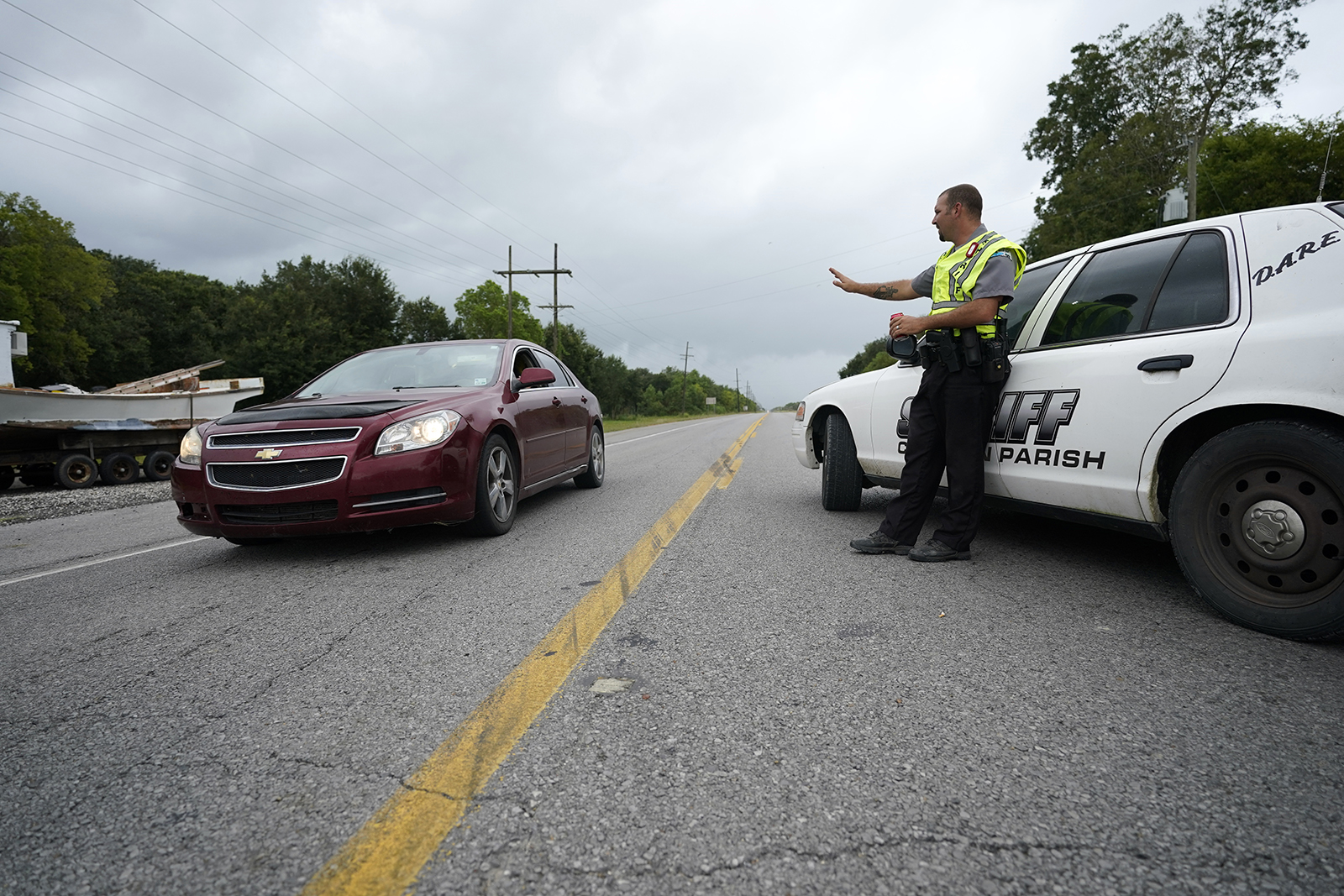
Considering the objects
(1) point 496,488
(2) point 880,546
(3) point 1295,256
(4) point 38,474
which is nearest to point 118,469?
(4) point 38,474

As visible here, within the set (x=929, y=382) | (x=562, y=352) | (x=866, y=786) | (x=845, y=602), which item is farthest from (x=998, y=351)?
(x=562, y=352)

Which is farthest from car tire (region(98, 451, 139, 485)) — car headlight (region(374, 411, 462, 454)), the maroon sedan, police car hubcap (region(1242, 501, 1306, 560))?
police car hubcap (region(1242, 501, 1306, 560))

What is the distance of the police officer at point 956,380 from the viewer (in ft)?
12.1

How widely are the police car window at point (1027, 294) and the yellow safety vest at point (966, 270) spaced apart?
0.28m

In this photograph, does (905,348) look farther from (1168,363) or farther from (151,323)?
(151,323)

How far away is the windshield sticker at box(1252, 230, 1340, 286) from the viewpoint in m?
2.62

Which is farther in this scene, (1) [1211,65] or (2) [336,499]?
(1) [1211,65]

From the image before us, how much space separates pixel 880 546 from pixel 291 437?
360 cm

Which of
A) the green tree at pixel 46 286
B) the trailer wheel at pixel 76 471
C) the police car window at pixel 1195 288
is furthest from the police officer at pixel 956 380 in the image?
the green tree at pixel 46 286

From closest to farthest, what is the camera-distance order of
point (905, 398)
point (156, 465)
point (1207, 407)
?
point (1207, 407)
point (905, 398)
point (156, 465)

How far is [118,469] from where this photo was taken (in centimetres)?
1161

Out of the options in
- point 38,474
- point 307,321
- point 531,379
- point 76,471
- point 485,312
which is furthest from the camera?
Answer: point 485,312

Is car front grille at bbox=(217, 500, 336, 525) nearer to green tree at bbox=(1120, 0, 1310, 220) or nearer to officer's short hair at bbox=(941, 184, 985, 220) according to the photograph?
officer's short hair at bbox=(941, 184, 985, 220)

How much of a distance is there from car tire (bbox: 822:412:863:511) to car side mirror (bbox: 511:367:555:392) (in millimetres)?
2319
